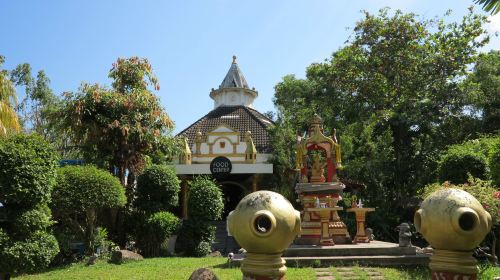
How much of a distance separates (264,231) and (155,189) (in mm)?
12553

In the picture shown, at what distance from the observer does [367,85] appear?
66.9ft

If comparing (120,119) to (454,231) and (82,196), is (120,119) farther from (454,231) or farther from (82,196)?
(454,231)

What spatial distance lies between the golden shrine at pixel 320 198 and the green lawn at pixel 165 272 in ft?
6.88

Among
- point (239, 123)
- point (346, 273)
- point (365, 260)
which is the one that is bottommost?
point (346, 273)

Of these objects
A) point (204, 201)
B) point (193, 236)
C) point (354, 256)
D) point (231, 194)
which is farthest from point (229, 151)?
point (354, 256)

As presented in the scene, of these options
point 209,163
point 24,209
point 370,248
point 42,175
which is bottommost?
point 370,248

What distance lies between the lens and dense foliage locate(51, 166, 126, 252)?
12.0m

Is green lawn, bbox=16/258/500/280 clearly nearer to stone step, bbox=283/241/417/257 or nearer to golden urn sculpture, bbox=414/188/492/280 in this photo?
stone step, bbox=283/241/417/257

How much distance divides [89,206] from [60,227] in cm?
192

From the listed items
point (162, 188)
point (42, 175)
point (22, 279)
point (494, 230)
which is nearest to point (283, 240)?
point (42, 175)

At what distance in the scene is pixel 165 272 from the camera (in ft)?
32.7

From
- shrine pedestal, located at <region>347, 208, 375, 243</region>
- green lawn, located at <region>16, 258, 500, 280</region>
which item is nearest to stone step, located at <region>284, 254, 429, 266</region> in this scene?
green lawn, located at <region>16, 258, 500, 280</region>

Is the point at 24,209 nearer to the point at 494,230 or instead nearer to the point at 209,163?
the point at 494,230

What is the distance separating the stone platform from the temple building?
10.1 m
